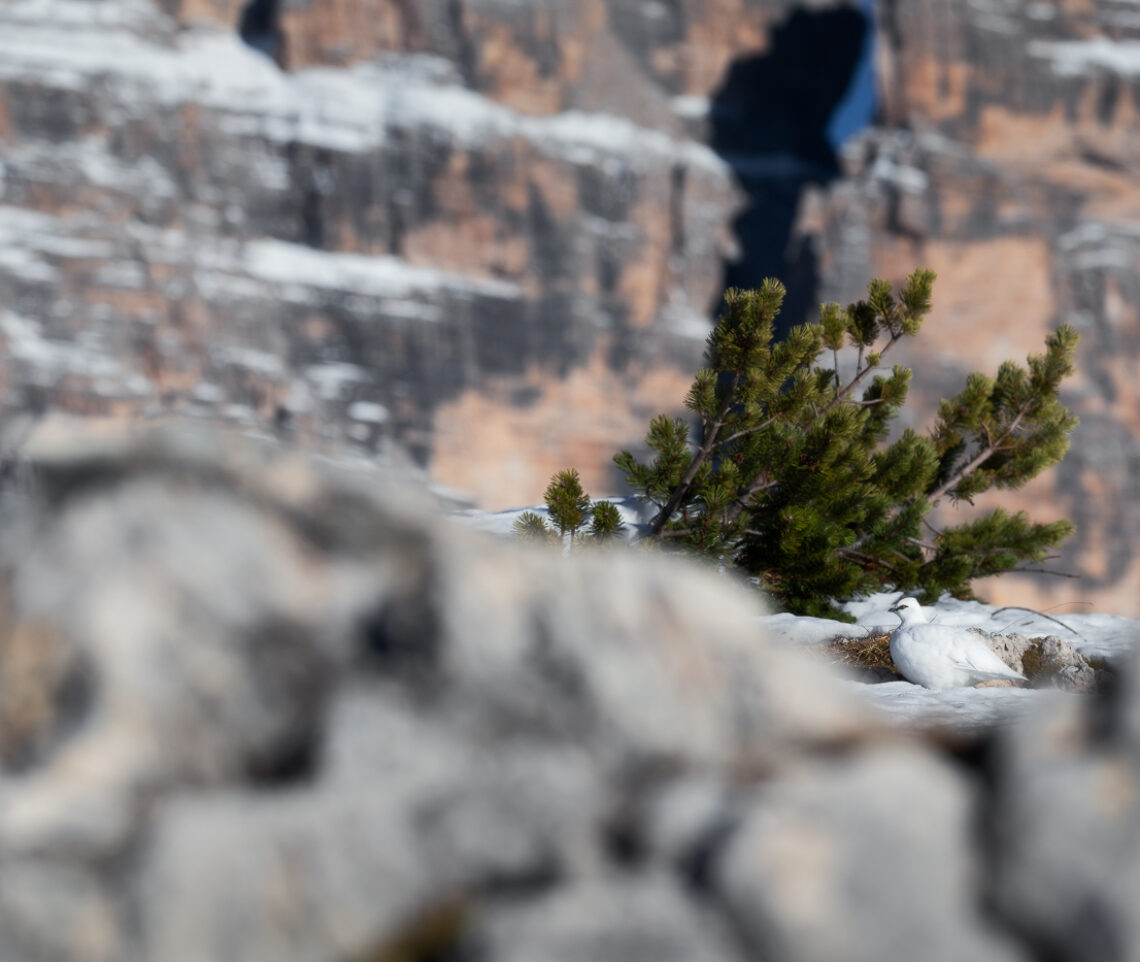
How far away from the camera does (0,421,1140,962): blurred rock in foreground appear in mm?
1028

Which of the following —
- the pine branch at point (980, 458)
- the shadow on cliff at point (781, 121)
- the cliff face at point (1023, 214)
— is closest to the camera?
the pine branch at point (980, 458)

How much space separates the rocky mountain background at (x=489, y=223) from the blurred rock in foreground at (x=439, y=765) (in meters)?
36.7

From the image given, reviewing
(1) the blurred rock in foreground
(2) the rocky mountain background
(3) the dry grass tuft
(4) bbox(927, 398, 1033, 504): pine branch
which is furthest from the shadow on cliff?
(1) the blurred rock in foreground

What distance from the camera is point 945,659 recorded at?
112 inches

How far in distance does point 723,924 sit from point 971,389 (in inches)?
221

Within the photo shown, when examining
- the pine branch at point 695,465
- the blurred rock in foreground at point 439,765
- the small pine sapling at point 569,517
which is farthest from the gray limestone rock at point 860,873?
the pine branch at point 695,465

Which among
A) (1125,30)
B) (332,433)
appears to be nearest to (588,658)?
(332,433)

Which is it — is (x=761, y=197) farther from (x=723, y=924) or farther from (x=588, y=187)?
(x=723, y=924)

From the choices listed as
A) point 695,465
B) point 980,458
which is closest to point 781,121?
point 980,458

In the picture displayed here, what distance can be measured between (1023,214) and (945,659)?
42196 millimetres

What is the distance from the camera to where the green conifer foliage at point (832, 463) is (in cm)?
503

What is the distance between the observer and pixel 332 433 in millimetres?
37750

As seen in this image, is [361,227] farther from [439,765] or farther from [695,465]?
[439,765]

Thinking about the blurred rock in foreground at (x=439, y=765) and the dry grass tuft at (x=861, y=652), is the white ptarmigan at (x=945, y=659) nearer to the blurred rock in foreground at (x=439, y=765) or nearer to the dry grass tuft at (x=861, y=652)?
the dry grass tuft at (x=861, y=652)
